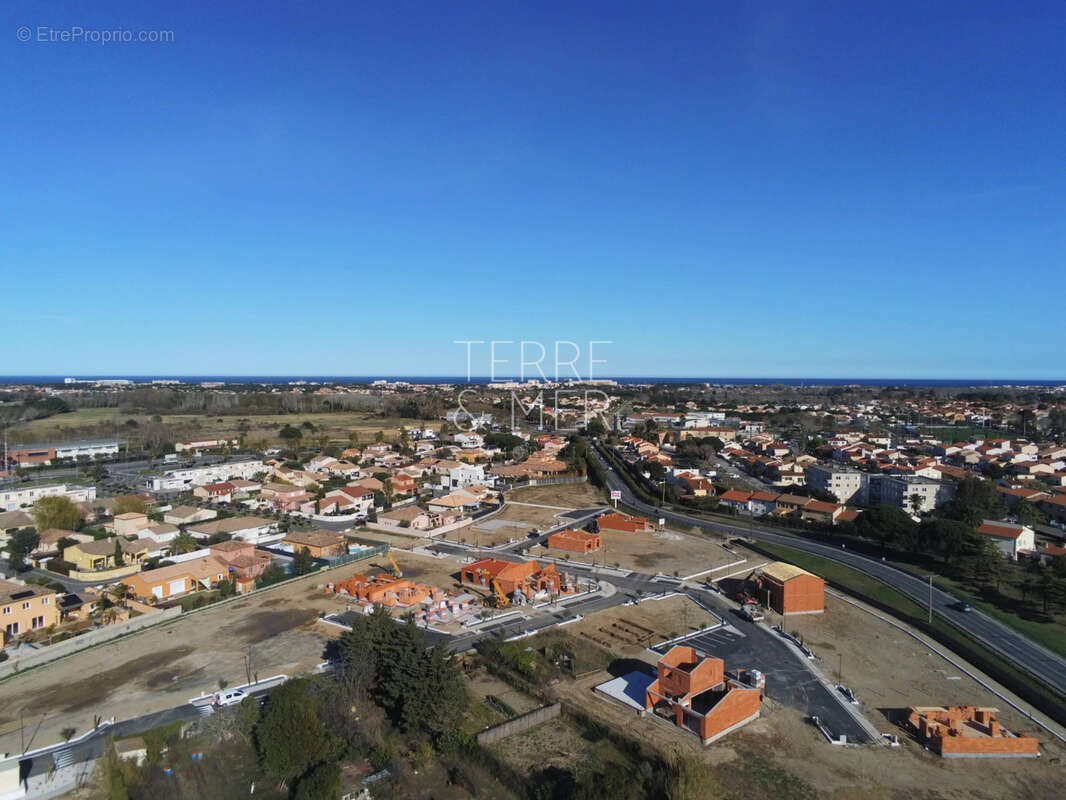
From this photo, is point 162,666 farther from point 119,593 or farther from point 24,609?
point 119,593

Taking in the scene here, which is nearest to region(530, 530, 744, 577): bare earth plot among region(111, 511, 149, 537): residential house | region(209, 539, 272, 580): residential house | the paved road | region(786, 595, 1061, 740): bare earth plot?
the paved road

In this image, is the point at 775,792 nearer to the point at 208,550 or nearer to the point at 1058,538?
the point at 208,550

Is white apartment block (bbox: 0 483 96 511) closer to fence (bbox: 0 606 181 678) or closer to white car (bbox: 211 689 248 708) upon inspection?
fence (bbox: 0 606 181 678)

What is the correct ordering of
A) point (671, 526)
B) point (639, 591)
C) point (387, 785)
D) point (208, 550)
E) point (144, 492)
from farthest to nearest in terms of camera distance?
point (144, 492)
point (671, 526)
point (208, 550)
point (639, 591)
point (387, 785)

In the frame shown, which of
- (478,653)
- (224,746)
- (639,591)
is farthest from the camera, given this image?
(639,591)

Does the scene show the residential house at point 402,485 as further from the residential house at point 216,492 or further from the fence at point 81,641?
the fence at point 81,641

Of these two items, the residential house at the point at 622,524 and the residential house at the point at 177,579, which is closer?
the residential house at the point at 177,579

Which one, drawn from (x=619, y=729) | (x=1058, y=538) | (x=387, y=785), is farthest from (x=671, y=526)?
(x=387, y=785)

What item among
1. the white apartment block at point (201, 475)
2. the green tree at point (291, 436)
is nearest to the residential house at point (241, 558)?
the white apartment block at point (201, 475)
